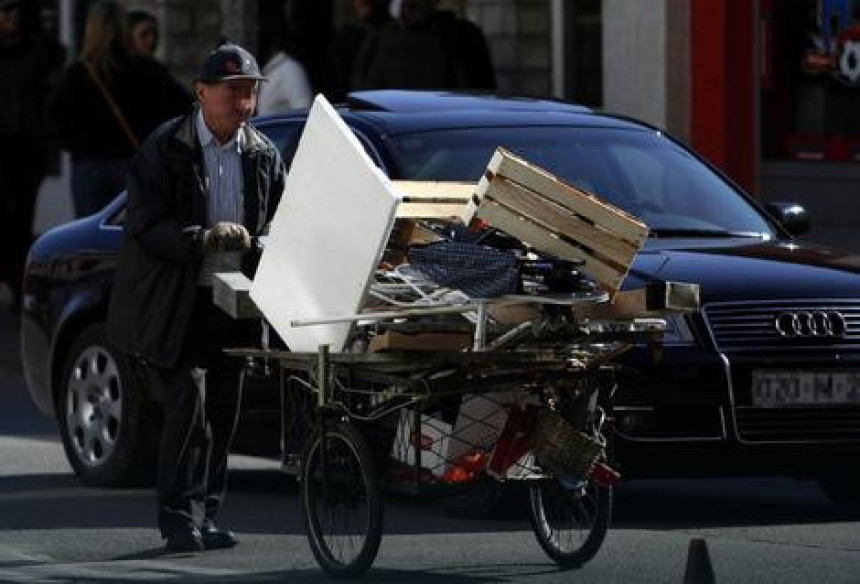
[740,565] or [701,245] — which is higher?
[701,245]

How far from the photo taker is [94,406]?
12625 millimetres

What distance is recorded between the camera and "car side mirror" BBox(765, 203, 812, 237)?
12531mm

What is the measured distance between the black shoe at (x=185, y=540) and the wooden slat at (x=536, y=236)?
1.83 metres

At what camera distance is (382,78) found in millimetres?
19453

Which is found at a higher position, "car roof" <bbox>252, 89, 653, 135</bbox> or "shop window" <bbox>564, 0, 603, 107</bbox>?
"car roof" <bbox>252, 89, 653, 135</bbox>

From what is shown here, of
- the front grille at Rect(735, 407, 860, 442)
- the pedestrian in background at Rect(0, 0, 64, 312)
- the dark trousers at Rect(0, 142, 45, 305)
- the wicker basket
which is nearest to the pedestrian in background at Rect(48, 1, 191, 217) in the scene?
the pedestrian in background at Rect(0, 0, 64, 312)

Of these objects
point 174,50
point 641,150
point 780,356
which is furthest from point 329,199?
point 174,50

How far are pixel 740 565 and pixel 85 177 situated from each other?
9.34 metres

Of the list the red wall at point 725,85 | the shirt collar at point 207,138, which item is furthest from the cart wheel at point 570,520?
the red wall at point 725,85

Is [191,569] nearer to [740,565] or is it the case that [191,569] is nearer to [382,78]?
[740,565]

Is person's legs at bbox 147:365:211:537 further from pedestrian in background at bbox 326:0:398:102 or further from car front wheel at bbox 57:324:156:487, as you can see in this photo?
pedestrian in background at bbox 326:0:398:102

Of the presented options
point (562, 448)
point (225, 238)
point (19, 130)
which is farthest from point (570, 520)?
point (19, 130)

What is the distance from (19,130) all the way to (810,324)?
35.4 feet

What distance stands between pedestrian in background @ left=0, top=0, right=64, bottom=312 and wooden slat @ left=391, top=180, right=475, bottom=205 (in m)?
10.3
